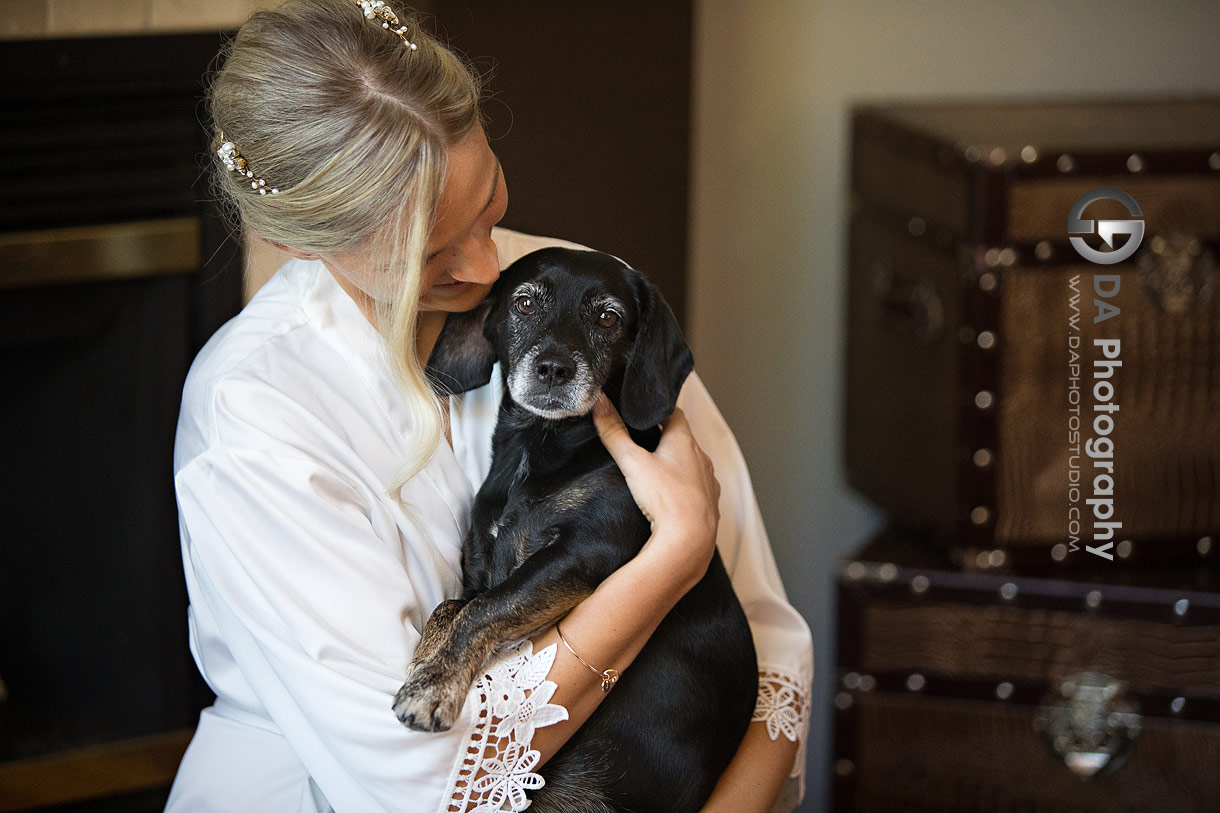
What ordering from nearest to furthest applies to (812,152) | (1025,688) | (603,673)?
(603,673)
(1025,688)
(812,152)

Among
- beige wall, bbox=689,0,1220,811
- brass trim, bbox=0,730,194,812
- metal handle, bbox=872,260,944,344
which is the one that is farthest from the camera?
beige wall, bbox=689,0,1220,811

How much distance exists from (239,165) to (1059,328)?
59.9 inches

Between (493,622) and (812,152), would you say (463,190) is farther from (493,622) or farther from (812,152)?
(812,152)

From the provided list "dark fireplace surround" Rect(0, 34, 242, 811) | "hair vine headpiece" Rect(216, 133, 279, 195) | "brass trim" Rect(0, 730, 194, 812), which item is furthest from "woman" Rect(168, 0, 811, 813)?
"brass trim" Rect(0, 730, 194, 812)

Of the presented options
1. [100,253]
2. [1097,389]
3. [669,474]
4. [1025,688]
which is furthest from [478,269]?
[1025,688]

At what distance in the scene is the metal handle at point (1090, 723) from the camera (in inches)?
84.5

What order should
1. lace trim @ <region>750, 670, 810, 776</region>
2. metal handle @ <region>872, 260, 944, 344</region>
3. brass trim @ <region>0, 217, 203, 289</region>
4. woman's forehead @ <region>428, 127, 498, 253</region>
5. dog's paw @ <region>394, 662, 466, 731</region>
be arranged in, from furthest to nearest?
metal handle @ <region>872, 260, 944, 344</region>
brass trim @ <region>0, 217, 203, 289</region>
lace trim @ <region>750, 670, 810, 776</region>
woman's forehead @ <region>428, 127, 498, 253</region>
dog's paw @ <region>394, 662, 466, 731</region>

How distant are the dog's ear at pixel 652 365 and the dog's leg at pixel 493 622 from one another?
18cm

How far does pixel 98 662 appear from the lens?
231 cm

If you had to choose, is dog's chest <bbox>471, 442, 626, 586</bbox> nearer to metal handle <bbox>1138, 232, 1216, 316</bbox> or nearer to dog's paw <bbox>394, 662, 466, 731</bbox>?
dog's paw <bbox>394, 662, 466, 731</bbox>

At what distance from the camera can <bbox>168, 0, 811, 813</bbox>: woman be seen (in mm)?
1172

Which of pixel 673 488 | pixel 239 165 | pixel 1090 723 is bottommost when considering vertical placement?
pixel 1090 723

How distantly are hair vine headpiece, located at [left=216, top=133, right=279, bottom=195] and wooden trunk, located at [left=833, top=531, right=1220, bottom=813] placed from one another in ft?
4.83

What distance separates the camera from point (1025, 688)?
220 centimetres
